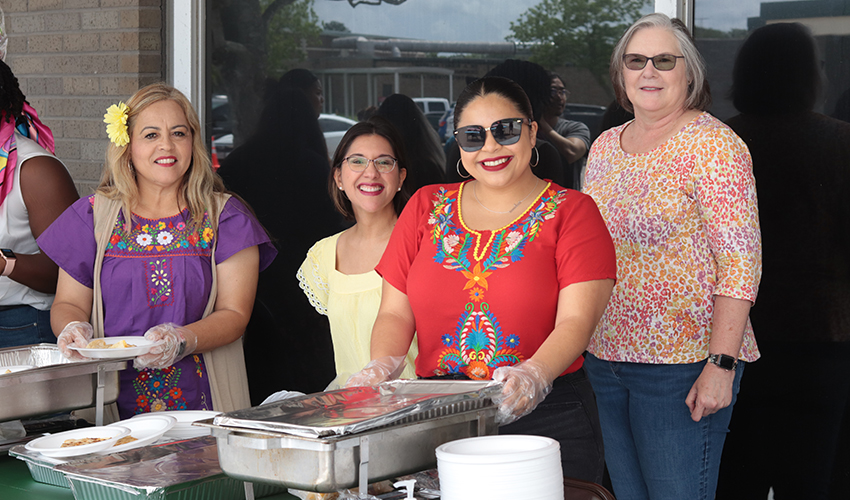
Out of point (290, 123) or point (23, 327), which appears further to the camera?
point (290, 123)

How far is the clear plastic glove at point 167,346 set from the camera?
7.63 feet

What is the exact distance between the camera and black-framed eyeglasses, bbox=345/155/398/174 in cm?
269

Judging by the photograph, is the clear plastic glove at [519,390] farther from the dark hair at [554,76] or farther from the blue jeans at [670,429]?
the dark hair at [554,76]

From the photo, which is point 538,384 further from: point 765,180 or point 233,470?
point 765,180

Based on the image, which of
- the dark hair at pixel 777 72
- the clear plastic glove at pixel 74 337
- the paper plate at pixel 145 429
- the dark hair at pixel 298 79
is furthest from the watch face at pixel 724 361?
the dark hair at pixel 298 79

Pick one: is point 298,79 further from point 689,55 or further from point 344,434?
point 344,434

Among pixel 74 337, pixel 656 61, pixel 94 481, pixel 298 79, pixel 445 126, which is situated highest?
pixel 298 79

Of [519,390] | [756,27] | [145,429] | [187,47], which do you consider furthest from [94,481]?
[187,47]

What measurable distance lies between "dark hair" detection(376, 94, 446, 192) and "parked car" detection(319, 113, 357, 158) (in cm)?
19

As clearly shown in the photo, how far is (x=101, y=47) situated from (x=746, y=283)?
10.3 feet

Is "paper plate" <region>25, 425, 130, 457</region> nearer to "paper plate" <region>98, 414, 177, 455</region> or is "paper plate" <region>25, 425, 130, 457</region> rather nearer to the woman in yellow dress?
"paper plate" <region>98, 414, 177, 455</region>

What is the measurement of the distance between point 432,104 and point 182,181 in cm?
113

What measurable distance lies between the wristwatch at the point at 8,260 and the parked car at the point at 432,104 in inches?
64.8

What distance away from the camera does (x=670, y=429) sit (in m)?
2.21
